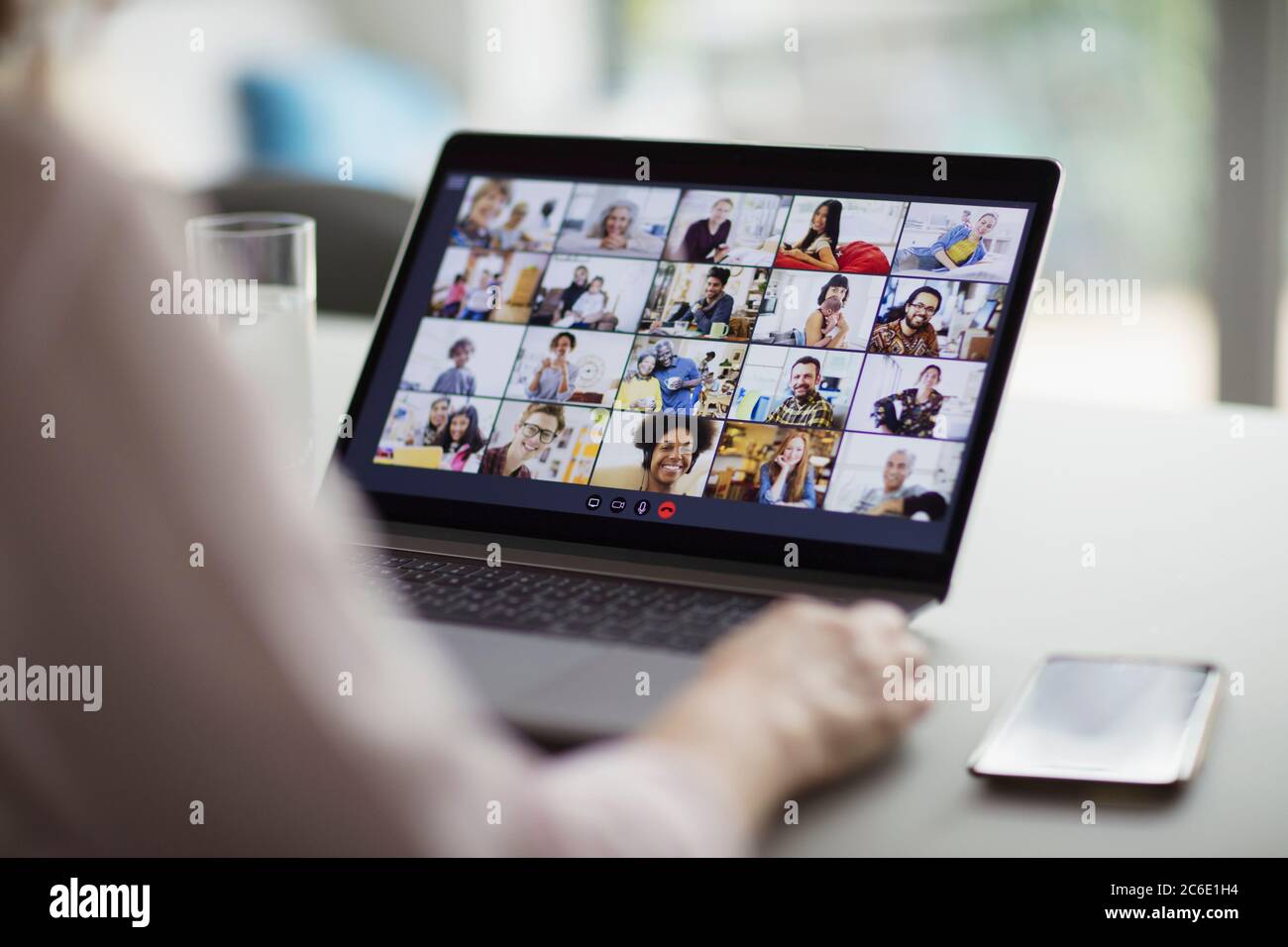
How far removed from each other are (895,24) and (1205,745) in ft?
11.7

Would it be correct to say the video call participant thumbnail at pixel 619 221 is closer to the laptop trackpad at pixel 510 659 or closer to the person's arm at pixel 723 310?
the person's arm at pixel 723 310

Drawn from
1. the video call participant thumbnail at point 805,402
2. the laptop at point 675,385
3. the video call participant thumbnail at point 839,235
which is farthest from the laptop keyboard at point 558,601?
the video call participant thumbnail at point 839,235

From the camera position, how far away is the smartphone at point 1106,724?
65 centimetres

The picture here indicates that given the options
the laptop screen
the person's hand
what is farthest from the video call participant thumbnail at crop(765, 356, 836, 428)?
the person's hand

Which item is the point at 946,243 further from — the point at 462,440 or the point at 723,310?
the point at 462,440

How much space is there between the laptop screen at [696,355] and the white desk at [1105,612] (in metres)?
0.10

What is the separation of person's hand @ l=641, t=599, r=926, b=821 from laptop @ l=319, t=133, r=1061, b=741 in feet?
0.32

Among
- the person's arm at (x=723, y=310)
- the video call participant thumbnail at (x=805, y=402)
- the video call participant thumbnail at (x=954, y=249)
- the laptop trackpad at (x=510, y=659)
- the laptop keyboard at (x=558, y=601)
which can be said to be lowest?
the laptop trackpad at (x=510, y=659)

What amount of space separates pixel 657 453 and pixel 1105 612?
1.04 feet

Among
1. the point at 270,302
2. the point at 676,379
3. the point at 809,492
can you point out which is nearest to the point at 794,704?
the point at 809,492

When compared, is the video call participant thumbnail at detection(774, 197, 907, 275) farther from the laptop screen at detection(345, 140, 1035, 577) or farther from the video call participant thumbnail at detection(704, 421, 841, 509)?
the video call participant thumbnail at detection(704, 421, 841, 509)

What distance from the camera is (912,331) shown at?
921 millimetres

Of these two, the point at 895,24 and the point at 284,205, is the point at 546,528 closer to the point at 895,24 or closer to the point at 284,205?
the point at 284,205

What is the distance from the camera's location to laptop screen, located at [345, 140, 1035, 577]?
895 mm
